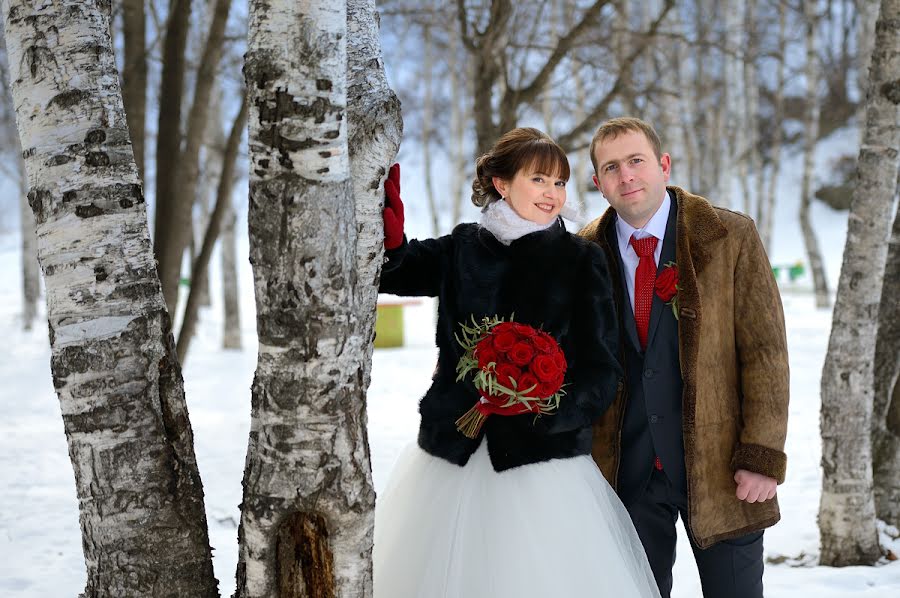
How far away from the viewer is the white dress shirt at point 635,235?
2.68 meters

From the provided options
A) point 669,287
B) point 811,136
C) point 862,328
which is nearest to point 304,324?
point 669,287

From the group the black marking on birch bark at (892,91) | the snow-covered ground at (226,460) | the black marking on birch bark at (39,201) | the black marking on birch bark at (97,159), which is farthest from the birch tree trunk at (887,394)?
the black marking on birch bark at (39,201)

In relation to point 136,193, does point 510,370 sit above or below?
below

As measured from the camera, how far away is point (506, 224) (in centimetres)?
254

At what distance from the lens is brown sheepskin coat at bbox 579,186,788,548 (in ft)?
8.27

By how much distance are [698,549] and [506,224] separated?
1.25m

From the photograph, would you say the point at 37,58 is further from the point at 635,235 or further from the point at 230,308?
the point at 230,308

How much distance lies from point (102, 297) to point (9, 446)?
557 cm

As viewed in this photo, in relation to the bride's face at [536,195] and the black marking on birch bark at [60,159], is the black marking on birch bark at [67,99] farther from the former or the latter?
the bride's face at [536,195]

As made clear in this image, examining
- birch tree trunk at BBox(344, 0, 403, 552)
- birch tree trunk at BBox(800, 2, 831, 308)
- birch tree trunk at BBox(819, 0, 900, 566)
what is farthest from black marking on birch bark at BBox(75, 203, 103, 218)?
birch tree trunk at BBox(800, 2, 831, 308)

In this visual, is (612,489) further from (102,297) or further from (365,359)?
(102,297)

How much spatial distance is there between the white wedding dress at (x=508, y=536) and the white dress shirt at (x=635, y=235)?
654mm

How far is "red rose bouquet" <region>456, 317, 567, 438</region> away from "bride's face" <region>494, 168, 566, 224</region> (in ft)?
1.19

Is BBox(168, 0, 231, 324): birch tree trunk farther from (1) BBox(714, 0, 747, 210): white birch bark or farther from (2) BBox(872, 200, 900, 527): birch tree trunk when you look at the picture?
(1) BBox(714, 0, 747, 210): white birch bark
